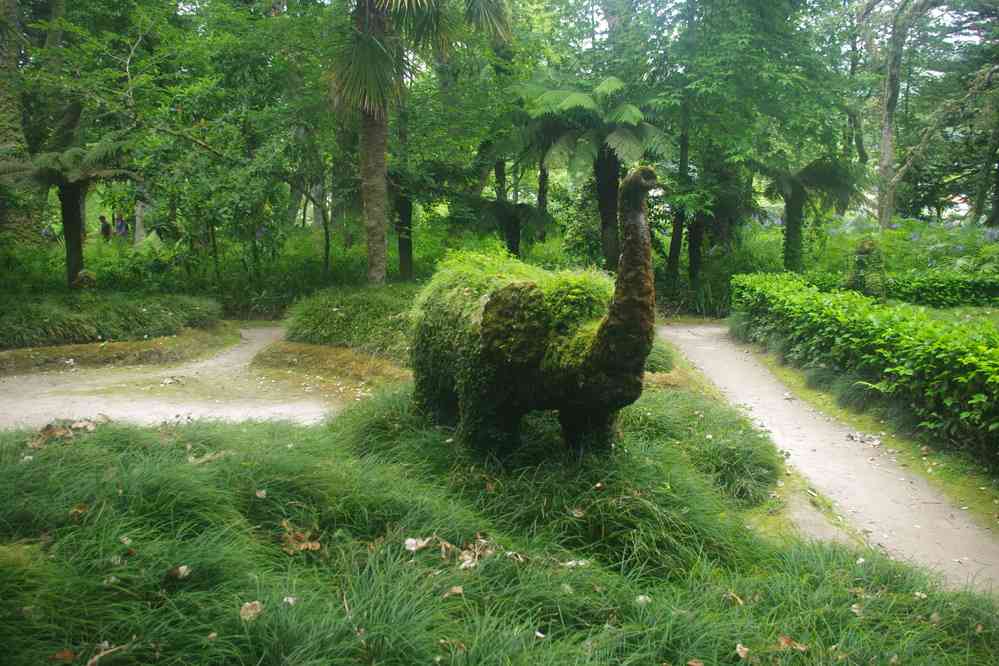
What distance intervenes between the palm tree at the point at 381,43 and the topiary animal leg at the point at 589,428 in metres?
6.71

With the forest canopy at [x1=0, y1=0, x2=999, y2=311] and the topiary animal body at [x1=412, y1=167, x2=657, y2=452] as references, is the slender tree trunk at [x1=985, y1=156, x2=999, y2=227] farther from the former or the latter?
the topiary animal body at [x1=412, y1=167, x2=657, y2=452]

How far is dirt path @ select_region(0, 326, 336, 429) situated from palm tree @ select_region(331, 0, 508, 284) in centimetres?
410

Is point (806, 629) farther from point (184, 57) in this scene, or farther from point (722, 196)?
point (184, 57)

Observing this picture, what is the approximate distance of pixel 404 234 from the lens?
1389cm

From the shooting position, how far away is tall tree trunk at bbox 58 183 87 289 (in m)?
11.2

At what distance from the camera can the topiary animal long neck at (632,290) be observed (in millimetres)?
3873

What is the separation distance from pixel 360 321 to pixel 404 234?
4.18 m

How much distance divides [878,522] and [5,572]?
16.9 ft

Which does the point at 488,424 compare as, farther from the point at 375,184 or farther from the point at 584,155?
the point at 584,155

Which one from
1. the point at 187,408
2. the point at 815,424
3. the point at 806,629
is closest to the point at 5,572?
the point at 806,629

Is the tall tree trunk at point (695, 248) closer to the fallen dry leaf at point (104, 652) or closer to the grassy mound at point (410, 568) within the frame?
the grassy mound at point (410, 568)

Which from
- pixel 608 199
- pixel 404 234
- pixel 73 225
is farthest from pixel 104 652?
pixel 608 199

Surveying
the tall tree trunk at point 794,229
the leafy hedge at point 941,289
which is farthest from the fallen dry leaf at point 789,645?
the tall tree trunk at point 794,229

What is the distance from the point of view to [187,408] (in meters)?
7.17
